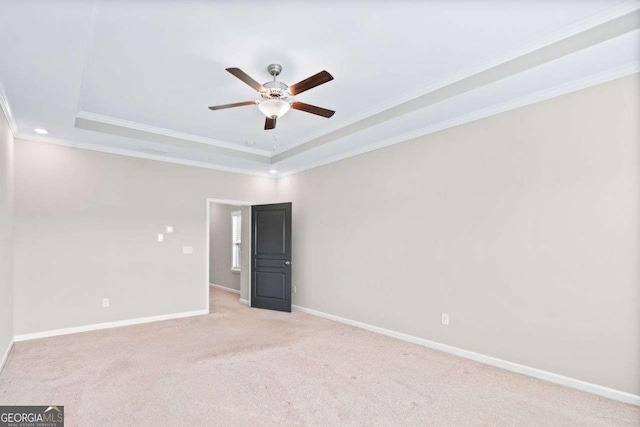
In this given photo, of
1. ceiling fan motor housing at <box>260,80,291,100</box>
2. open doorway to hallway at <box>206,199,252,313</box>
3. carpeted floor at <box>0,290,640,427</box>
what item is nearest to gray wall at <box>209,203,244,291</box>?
open doorway to hallway at <box>206,199,252,313</box>

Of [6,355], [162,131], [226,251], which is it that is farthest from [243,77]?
[226,251]

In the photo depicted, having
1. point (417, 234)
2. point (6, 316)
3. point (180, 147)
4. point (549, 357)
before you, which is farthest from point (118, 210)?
point (549, 357)

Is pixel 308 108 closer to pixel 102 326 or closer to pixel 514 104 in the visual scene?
pixel 514 104

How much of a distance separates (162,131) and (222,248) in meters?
4.50

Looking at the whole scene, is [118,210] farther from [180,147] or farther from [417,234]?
[417,234]

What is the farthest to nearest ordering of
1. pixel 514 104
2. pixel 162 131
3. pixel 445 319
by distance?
pixel 162 131
pixel 445 319
pixel 514 104

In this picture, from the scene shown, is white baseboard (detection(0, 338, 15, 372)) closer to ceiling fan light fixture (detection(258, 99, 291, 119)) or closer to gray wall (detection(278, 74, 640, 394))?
ceiling fan light fixture (detection(258, 99, 291, 119))

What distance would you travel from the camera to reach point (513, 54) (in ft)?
9.41

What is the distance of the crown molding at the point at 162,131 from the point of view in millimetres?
4331

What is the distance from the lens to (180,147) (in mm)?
5117

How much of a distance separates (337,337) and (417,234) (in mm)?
1707

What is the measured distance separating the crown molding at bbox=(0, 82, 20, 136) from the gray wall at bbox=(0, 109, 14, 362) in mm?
68

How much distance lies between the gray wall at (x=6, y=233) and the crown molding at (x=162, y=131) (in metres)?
0.82

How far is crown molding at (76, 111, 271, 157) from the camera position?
171 inches
